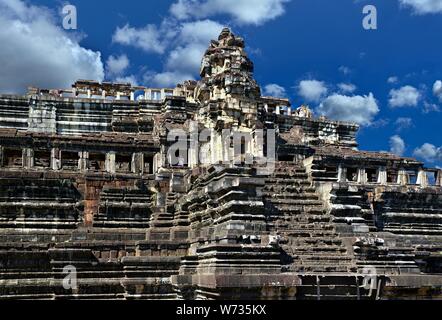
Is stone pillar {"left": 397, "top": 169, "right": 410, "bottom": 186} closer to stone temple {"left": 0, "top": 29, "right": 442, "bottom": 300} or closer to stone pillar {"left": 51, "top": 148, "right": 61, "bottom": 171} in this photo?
stone temple {"left": 0, "top": 29, "right": 442, "bottom": 300}

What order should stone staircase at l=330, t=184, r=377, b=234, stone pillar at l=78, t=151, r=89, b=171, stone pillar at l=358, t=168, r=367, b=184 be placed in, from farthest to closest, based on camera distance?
stone pillar at l=358, t=168, r=367, b=184
stone pillar at l=78, t=151, r=89, b=171
stone staircase at l=330, t=184, r=377, b=234

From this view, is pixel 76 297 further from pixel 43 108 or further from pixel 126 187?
pixel 43 108

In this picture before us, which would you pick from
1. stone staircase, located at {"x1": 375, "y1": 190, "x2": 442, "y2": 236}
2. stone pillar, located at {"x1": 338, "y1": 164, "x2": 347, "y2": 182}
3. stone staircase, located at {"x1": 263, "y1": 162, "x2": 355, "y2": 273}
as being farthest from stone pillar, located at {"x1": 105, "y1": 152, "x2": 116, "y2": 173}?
stone pillar, located at {"x1": 338, "y1": 164, "x2": 347, "y2": 182}

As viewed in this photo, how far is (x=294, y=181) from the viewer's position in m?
20.2

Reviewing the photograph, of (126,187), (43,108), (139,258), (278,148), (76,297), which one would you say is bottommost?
(76,297)

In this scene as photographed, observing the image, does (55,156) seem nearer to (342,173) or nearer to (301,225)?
(301,225)

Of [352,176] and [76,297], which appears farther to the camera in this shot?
[352,176]

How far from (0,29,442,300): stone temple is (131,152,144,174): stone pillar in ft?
0.15

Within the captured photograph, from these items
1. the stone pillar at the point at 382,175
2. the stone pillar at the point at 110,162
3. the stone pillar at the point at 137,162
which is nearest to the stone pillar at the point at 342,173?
the stone pillar at the point at 382,175

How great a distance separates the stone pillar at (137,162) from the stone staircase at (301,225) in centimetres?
693

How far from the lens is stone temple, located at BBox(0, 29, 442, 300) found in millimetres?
16234

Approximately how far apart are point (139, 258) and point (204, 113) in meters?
8.63
